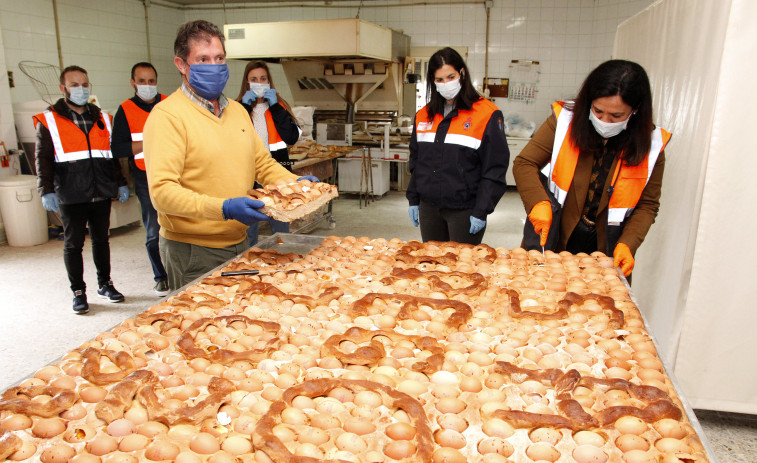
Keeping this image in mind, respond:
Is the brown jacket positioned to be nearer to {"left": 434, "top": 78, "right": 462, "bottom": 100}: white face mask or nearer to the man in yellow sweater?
{"left": 434, "top": 78, "right": 462, "bottom": 100}: white face mask

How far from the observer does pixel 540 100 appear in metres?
8.15

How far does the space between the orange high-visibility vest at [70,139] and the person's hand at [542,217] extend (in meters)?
3.12

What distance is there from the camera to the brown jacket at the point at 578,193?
7.06ft

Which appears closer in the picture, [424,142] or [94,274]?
[424,142]

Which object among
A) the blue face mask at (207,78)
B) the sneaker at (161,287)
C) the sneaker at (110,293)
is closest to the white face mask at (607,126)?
the blue face mask at (207,78)

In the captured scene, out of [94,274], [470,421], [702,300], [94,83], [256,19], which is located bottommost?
[94,274]

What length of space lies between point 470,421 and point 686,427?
1.47ft

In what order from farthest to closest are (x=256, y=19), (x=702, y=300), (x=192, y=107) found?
1. (x=256, y=19)
2. (x=702, y=300)
3. (x=192, y=107)

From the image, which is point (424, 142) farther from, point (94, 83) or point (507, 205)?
point (94, 83)

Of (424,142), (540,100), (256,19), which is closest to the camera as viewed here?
(424,142)

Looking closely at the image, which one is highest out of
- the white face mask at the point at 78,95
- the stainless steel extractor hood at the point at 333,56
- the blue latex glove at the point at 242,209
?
the stainless steel extractor hood at the point at 333,56

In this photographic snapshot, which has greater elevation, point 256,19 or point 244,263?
point 256,19

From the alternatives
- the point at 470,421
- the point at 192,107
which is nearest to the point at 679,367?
the point at 470,421

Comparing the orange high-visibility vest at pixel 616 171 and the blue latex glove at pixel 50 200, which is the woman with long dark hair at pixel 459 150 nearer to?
the orange high-visibility vest at pixel 616 171
